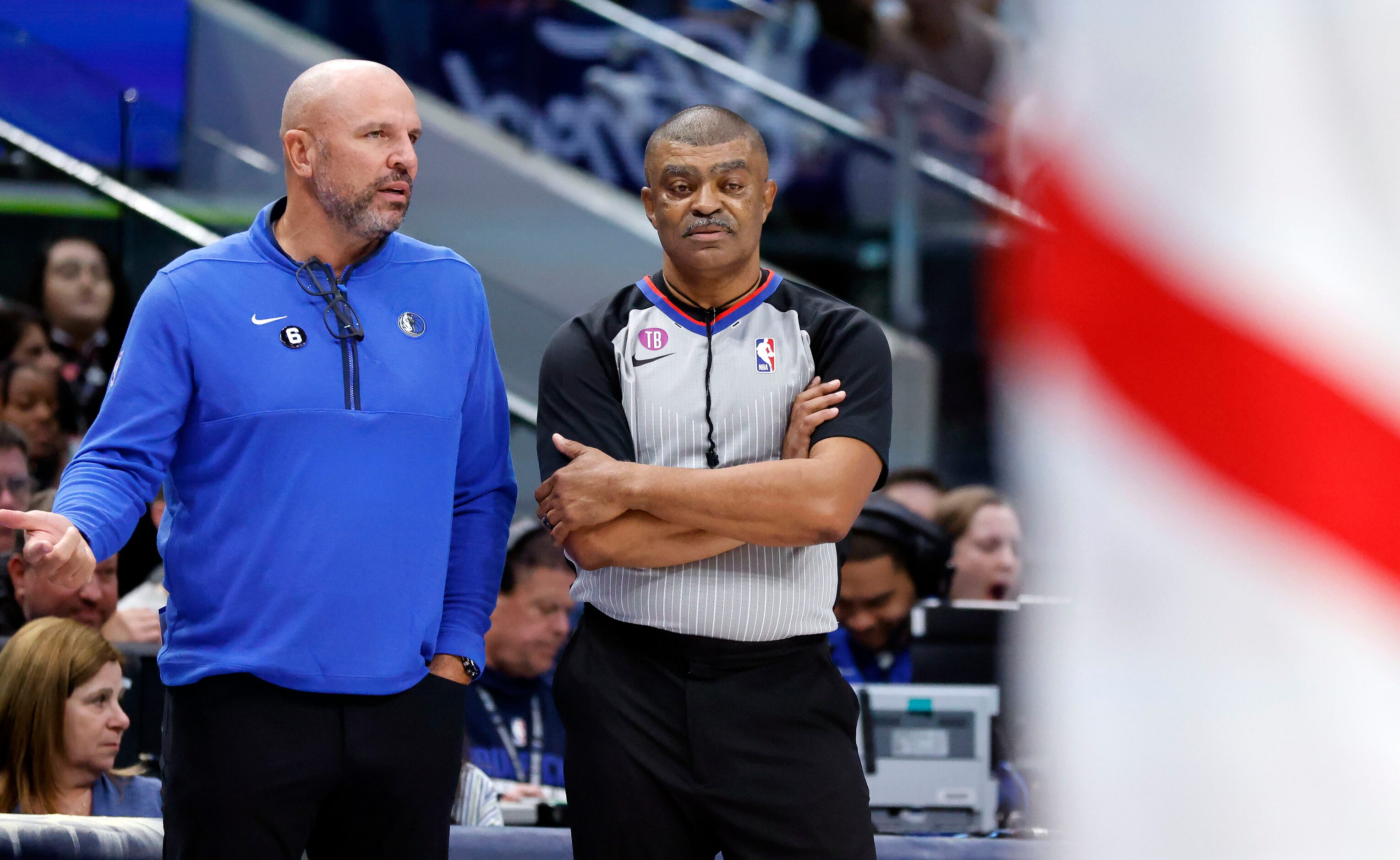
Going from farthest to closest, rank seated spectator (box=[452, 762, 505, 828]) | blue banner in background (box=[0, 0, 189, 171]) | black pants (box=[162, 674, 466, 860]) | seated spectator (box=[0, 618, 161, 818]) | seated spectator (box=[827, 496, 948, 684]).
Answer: blue banner in background (box=[0, 0, 189, 171]), seated spectator (box=[827, 496, 948, 684]), seated spectator (box=[452, 762, 505, 828]), seated spectator (box=[0, 618, 161, 818]), black pants (box=[162, 674, 466, 860])

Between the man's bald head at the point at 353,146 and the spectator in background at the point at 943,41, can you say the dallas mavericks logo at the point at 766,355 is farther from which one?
the spectator in background at the point at 943,41

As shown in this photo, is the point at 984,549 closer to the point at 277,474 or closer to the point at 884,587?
the point at 884,587

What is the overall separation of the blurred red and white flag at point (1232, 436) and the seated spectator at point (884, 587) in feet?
12.7

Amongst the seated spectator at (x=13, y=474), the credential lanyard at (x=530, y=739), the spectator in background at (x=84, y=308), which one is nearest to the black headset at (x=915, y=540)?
the credential lanyard at (x=530, y=739)

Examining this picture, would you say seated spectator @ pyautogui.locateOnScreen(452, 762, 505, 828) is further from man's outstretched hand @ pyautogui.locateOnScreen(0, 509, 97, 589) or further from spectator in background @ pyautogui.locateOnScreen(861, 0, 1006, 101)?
spectator in background @ pyautogui.locateOnScreen(861, 0, 1006, 101)

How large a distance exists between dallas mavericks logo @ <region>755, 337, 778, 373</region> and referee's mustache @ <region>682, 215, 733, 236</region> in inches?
8.3

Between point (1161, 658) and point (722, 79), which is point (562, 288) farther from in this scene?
point (1161, 658)

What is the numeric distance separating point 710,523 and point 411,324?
0.66m

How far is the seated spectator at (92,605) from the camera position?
435cm

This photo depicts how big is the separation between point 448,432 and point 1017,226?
4.83 feet

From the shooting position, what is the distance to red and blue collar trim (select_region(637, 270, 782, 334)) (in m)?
2.76

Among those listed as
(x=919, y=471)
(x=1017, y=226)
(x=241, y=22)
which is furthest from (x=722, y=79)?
(x=1017, y=226)

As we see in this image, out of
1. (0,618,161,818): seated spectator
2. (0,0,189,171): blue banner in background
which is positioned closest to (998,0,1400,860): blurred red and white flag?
(0,618,161,818): seated spectator

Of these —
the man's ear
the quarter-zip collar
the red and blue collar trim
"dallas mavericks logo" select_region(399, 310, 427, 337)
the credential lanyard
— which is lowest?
the credential lanyard
